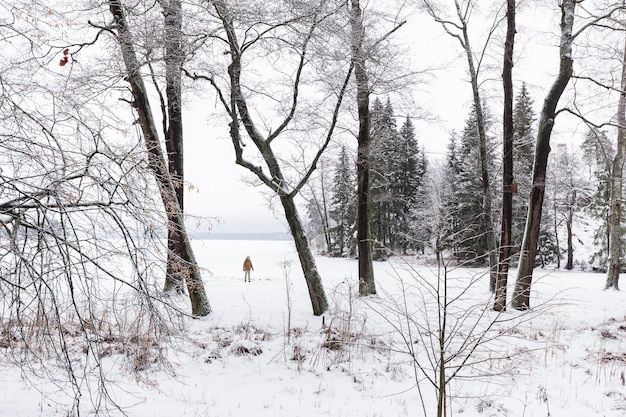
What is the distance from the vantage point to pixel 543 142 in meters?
8.97

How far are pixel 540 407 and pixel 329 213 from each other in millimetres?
35911

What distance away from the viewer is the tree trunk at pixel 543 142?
8.64 m

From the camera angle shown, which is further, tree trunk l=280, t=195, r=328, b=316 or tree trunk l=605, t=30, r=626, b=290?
tree trunk l=605, t=30, r=626, b=290

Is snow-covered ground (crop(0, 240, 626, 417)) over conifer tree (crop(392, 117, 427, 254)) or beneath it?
beneath

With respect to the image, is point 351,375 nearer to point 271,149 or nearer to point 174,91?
point 271,149

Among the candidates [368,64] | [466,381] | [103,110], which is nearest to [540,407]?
[466,381]

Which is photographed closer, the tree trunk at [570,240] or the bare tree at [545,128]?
the bare tree at [545,128]

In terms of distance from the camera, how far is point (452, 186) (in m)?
31.9

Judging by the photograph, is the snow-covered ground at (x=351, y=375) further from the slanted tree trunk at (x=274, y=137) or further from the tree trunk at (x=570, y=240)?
the tree trunk at (x=570, y=240)

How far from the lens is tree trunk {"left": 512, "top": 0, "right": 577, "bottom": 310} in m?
8.64

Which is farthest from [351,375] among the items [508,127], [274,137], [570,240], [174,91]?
[570,240]

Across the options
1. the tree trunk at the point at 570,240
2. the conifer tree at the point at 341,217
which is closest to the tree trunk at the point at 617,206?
the tree trunk at the point at 570,240

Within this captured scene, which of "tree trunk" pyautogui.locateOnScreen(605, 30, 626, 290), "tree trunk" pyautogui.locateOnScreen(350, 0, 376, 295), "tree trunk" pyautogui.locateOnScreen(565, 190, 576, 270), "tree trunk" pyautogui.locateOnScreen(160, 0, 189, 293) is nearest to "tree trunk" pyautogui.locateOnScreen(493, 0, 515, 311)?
"tree trunk" pyautogui.locateOnScreen(350, 0, 376, 295)

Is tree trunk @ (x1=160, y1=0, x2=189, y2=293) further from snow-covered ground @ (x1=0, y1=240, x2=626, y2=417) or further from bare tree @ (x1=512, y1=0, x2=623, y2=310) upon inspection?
bare tree @ (x1=512, y1=0, x2=623, y2=310)
